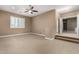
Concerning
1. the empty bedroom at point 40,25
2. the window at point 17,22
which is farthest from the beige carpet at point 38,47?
the window at point 17,22

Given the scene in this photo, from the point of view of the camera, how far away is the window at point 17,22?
350 inches

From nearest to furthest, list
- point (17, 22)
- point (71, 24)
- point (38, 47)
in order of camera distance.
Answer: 1. point (38, 47)
2. point (17, 22)
3. point (71, 24)

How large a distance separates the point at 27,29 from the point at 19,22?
5.68 ft

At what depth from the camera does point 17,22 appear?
966cm

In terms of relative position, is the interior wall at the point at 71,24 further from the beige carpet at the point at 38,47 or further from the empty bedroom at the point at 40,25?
the beige carpet at the point at 38,47

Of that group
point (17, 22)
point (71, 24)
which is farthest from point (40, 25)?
point (71, 24)

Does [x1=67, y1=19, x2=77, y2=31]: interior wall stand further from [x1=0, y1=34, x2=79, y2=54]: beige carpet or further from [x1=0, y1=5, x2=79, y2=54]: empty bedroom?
[x1=0, y1=34, x2=79, y2=54]: beige carpet

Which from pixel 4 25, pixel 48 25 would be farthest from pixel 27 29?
pixel 48 25

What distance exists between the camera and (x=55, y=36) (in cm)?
651

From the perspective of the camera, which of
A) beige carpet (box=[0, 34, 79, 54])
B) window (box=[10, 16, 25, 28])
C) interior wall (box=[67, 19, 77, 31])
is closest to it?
beige carpet (box=[0, 34, 79, 54])

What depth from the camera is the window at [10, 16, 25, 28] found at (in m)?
8.89

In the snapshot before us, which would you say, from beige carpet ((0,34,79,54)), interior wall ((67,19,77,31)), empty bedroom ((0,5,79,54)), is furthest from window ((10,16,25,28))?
interior wall ((67,19,77,31))

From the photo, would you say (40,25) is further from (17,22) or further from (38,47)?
(38,47)

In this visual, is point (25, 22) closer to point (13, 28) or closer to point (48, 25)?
point (13, 28)
